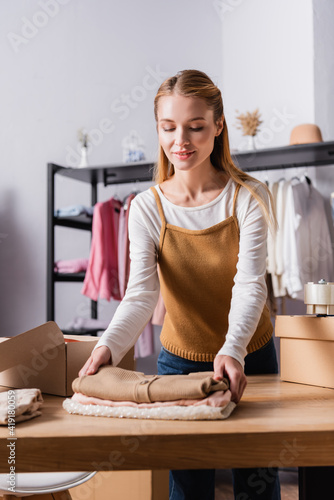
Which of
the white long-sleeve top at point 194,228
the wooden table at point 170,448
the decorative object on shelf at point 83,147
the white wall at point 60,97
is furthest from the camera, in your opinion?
the white wall at point 60,97

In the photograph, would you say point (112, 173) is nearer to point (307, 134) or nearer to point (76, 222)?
point (76, 222)

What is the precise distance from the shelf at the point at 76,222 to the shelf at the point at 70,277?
0.33 m

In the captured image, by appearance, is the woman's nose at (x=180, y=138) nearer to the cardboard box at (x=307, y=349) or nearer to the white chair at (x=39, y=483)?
the cardboard box at (x=307, y=349)

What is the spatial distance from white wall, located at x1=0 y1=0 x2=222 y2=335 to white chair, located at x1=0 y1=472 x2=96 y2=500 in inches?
104

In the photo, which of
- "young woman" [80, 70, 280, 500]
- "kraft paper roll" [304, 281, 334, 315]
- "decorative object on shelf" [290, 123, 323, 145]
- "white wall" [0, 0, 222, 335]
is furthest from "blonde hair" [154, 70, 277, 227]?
"white wall" [0, 0, 222, 335]

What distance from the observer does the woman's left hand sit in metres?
0.92

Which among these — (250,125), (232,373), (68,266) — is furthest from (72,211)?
(232,373)

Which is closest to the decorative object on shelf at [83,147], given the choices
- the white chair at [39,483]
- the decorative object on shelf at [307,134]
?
the decorative object on shelf at [307,134]

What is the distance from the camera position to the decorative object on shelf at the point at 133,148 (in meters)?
Answer: 3.40

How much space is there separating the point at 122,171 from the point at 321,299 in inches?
96.0

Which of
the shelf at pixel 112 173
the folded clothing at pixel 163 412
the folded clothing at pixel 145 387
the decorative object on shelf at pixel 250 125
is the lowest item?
the folded clothing at pixel 163 412

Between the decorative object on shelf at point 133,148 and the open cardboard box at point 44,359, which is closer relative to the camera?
the open cardboard box at point 44,359

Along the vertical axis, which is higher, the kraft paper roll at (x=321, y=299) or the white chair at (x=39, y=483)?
the kraft paper roll at (x=321, y=299)

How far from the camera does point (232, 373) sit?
94 centimetres
